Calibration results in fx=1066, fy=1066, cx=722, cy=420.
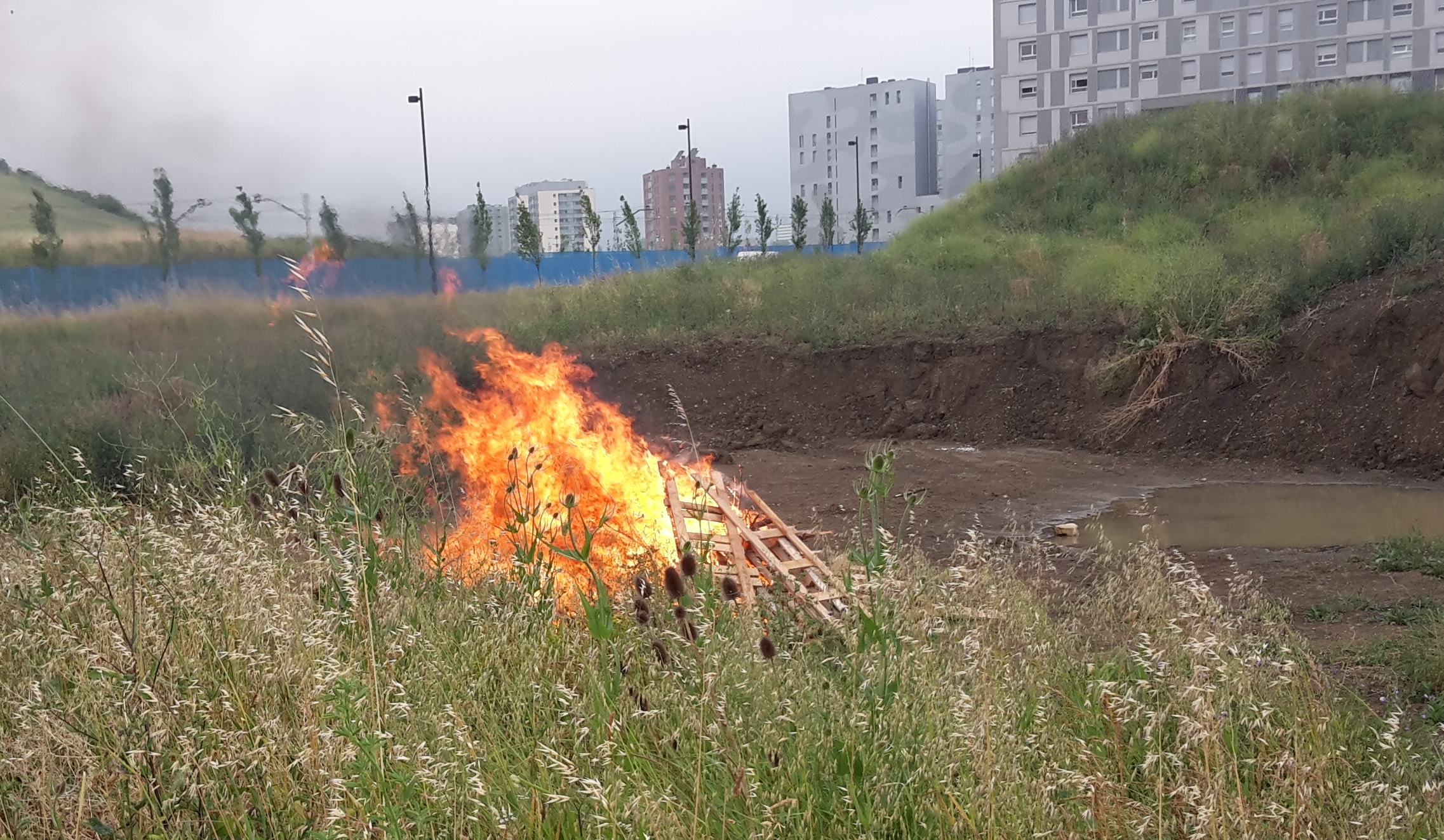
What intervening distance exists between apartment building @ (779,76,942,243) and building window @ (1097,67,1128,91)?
25.6 m

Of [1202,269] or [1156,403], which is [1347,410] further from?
[1202,269]

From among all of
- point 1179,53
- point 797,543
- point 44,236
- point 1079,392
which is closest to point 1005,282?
point 1079,392

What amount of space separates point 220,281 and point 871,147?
75.9 metres

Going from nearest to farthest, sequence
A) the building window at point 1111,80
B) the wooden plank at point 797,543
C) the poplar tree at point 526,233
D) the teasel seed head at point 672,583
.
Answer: the teasel seed head at point 672,583 < the wooden plank at point 797,543 < the poplar tree at point 526,233 < the building window at point 1111,80

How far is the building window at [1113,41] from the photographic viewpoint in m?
48.5

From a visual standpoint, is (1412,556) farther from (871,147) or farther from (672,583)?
(871,147)

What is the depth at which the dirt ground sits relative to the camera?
465 inches

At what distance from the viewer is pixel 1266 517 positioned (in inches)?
414

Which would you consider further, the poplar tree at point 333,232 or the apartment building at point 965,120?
the apartment building at point 965,120

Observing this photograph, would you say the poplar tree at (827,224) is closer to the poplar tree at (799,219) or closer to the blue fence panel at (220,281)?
the poplar tree at (799,219)

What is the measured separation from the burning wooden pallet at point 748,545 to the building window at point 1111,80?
4869 centimetres

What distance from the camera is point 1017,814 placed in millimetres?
2639

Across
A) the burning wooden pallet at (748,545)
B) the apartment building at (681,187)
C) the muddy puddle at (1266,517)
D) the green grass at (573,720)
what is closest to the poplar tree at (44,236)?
the green grass at (573,720)

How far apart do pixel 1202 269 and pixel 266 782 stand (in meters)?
15.1
